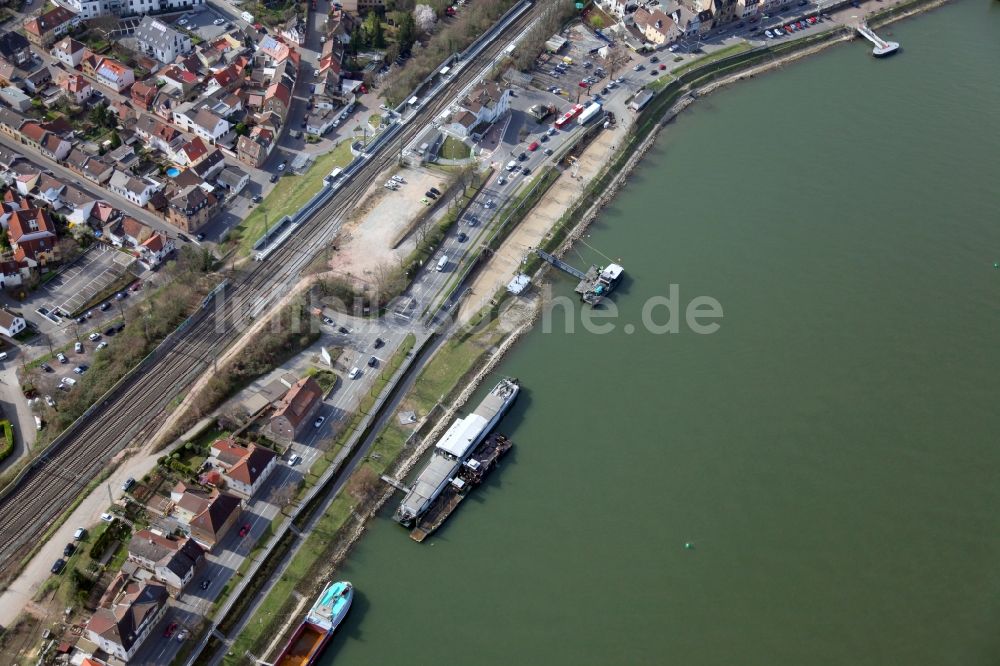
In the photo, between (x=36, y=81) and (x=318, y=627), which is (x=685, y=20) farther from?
(x=318, y=627)

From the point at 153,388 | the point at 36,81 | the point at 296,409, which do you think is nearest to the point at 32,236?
the point at 153,388

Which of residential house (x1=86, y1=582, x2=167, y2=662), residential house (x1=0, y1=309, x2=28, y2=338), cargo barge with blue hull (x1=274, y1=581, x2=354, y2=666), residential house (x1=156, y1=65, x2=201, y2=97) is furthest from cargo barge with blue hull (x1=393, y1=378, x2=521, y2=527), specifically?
residential house (x1=156, y1=65, x2=201, y2=97)

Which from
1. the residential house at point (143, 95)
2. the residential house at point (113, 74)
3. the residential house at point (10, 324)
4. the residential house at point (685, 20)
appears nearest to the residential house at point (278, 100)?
the residential house at point (143, 95)

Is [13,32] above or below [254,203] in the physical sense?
above

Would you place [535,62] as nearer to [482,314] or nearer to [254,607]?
[482,314]

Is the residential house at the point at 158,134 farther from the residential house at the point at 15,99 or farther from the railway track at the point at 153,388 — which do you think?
the railway track at the point at 153,388

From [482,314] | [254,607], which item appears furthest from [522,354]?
[254,607]
